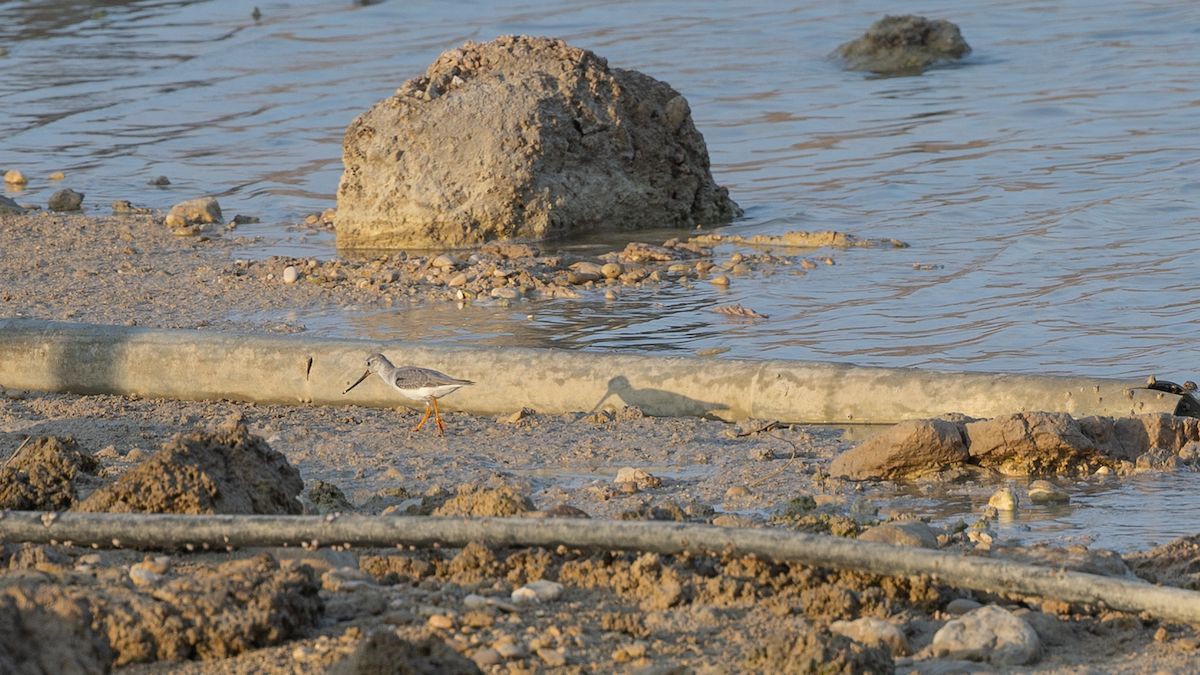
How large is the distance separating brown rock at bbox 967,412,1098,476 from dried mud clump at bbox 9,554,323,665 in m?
2.50

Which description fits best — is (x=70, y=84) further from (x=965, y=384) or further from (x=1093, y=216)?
(x=965, y=384)

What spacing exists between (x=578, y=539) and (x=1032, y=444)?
196 centimetres

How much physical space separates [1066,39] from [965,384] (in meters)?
15.0

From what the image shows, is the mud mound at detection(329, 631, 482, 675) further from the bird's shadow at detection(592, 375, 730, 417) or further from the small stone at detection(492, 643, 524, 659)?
the bird's shadow at detection(592, 375, 730, 417)

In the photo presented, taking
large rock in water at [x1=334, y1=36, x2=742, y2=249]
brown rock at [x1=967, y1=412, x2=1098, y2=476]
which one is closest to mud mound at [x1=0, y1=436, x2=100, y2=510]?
brown rock at [x1=967, y1=412, x2=1098, y2=476]

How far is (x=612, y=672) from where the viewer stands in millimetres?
2812

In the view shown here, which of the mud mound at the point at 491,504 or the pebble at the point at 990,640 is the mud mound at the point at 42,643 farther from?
the pebble at the point at 990,640

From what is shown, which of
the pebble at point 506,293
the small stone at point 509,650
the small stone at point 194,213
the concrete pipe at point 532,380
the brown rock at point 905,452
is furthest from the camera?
the small stone at point 194,213

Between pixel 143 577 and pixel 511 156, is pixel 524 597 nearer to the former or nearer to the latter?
pixel 143 577

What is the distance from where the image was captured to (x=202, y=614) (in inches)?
112

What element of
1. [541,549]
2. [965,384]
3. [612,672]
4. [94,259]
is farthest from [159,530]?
[94,259]

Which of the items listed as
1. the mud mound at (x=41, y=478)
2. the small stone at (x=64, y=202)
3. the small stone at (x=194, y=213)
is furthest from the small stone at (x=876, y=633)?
the small stone at (x=64, y=202)

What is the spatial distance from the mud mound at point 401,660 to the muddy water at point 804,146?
13.4 ft

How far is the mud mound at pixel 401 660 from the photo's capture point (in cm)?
241
